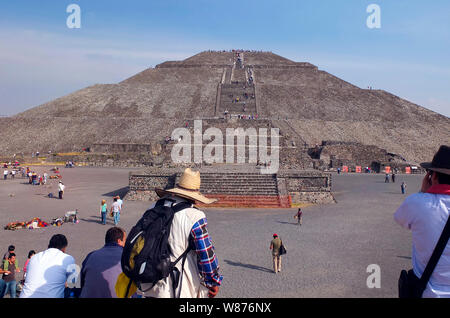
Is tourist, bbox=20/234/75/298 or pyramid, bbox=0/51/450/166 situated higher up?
pyramid, bbox=0/51/450/166

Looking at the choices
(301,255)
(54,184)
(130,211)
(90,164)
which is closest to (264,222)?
(301,255)

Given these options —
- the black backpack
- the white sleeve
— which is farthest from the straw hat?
the white sleeve

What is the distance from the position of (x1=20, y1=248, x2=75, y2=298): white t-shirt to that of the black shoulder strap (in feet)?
9.79

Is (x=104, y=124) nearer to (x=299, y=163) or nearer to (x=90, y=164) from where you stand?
(x=90, y=164)

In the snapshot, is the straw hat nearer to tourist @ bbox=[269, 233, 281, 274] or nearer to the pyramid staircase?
tourist @ bbox=[269, 233, 281, 274]

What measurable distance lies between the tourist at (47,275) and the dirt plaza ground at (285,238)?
154 inches

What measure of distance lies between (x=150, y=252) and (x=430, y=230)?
2.03 meters

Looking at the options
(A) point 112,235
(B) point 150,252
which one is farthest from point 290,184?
(B) point 150,252

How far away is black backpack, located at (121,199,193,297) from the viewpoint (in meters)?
2.84

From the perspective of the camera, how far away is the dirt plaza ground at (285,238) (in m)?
7.55

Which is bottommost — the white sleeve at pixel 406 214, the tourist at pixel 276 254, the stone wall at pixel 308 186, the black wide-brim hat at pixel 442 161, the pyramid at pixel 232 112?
the tourist at pixel 276 254

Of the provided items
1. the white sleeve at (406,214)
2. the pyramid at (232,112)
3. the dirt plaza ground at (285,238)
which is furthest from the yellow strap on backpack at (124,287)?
the pyramid at (232,112)

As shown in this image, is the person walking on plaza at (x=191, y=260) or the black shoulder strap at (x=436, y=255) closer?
the black shoulder strap at (x=436, y=255)

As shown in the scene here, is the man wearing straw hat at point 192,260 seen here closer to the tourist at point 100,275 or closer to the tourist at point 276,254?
the tourist at point 100,275
